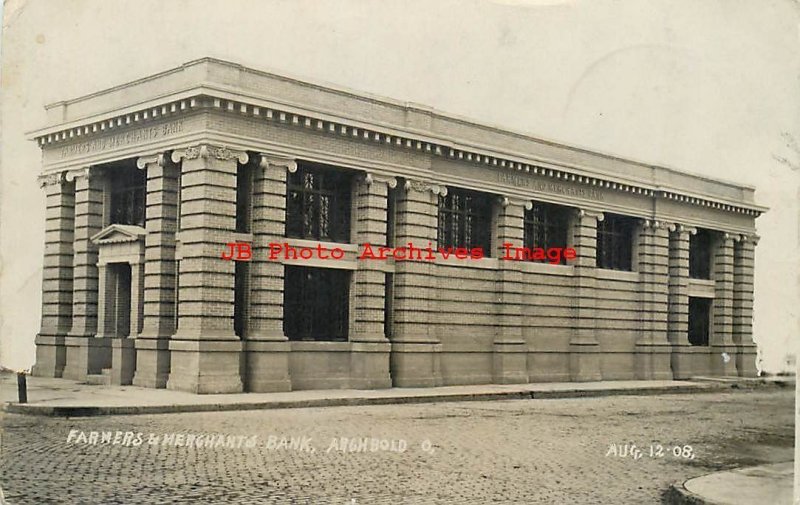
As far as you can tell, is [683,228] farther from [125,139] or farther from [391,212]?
[125,139]

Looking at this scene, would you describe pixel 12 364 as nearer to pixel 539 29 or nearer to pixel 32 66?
pixel 32 66

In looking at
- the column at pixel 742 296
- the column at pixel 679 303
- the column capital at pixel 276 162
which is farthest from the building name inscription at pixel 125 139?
the column at pixel 679 303

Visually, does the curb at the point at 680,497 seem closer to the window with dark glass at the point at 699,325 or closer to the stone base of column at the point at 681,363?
the stone base of column at the point at 681,363

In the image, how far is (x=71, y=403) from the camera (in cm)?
2136

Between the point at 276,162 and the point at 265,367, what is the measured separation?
6.02 metres

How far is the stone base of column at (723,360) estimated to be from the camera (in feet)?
109

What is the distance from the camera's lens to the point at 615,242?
38562mm

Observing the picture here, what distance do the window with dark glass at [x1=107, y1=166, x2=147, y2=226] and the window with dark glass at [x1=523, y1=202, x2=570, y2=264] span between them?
14291 millimetres

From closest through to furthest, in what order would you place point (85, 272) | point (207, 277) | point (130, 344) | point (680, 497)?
point (680, 497)
point (207, 277)
point (130, 344)
point (85, 272)

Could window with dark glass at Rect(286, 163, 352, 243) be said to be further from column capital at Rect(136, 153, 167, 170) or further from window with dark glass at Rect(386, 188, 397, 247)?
column capital at Rect(136, 153, 167, 170)

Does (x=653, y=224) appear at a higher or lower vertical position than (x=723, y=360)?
higher

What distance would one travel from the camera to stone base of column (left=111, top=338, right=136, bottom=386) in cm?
2791

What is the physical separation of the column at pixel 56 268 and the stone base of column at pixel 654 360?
21.0m

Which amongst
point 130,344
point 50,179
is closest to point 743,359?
point 130,344
